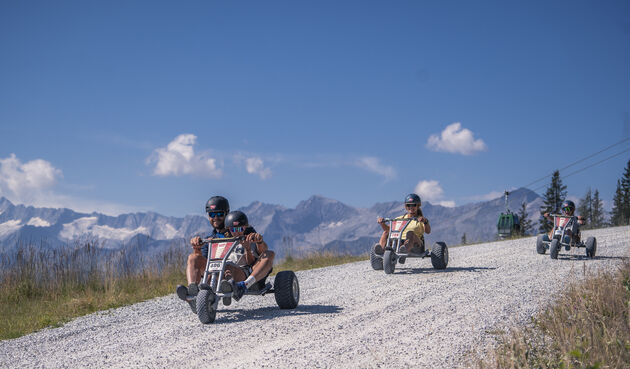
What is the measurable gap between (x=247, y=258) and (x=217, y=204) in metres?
1.09

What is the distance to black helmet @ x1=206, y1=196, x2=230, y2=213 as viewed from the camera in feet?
29.5

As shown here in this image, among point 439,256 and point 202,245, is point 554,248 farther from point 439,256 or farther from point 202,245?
point 202,245

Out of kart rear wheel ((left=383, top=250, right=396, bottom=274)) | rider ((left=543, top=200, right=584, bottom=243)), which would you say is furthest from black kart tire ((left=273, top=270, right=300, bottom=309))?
rider ((left=543, top=200, right=584, bottom=243))

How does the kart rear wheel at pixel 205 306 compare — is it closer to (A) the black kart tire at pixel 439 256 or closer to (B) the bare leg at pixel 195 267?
(B) the bare leg at pixel 195 267

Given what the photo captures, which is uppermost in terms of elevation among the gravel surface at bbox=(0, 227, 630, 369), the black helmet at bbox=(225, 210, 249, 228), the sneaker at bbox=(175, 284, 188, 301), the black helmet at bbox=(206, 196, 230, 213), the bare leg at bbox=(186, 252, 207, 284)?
the black helmet at bbox=(206, 196, 230, 213)

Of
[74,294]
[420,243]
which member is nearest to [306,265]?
[420,243]

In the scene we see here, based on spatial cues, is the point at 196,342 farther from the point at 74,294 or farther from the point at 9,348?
the point at 74,294

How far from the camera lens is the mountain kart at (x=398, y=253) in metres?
12.3

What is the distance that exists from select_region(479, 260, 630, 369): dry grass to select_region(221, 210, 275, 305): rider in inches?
151

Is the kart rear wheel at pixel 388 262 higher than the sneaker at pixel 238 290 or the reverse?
higher

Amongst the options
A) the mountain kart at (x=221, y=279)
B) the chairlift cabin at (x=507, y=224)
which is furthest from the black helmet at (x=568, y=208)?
the chairlift cabin at (x=507, y=224)

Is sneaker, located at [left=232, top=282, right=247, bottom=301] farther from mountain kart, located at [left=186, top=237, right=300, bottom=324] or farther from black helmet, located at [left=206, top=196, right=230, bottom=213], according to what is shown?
black helmet, located at [left=206, top=196, right=230, bottom=213]

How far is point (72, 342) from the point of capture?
7.32 meters

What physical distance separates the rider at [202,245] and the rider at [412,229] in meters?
4.57
